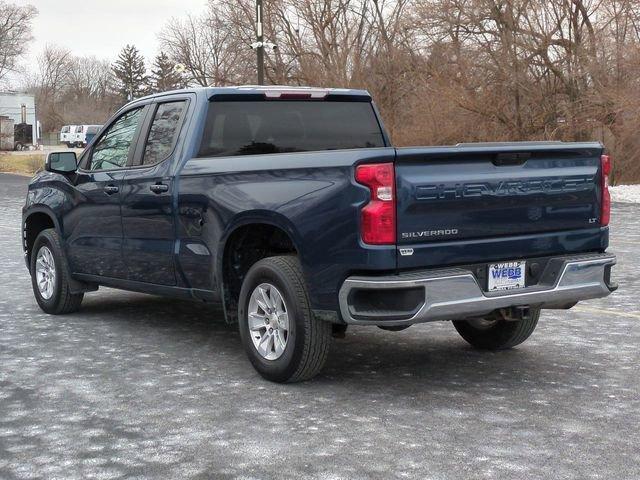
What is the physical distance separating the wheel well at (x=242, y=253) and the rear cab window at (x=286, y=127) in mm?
772

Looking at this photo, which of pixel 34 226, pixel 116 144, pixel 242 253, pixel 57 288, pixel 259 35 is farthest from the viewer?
pixel 259 35

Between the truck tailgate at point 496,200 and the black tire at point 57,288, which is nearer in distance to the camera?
the truck tailgate at point 496,200

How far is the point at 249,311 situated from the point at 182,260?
2.84 feet

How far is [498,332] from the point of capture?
6680 millimetres

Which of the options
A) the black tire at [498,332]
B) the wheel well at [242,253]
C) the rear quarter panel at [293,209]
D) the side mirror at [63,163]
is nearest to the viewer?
the rear quarter panel at [293,209]

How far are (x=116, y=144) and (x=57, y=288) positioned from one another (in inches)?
57.2

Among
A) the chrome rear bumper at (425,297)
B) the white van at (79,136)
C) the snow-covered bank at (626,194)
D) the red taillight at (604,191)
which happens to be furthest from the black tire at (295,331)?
the white van at (79,136)

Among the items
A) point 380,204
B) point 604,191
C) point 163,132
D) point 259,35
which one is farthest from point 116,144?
point 259,35

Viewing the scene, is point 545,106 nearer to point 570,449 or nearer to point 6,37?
point 570,449

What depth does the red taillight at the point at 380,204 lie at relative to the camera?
16.7 ft

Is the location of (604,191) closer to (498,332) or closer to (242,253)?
(498,332)

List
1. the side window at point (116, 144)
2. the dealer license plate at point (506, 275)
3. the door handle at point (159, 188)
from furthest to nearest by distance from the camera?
the side window at point (116, 144)
the door handle at point (159, 188)
the dealer license plate at point (506, 275)

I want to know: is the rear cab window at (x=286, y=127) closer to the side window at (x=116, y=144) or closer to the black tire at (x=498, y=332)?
the side window at (x=116, y=144)

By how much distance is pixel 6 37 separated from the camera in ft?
256
